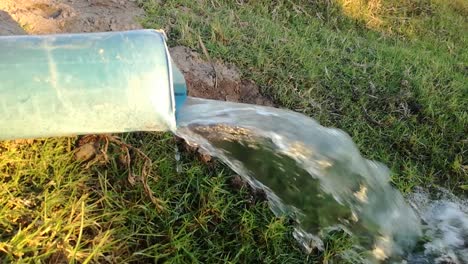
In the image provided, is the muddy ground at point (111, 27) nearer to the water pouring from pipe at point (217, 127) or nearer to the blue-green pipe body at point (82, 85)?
the water pouring from pipe at point (217, 127)

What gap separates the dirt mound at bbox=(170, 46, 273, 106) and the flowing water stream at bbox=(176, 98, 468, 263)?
37 cm

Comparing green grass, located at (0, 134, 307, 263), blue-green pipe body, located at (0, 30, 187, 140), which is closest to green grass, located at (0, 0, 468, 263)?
green grass, located at (0, 134, 307, 263)

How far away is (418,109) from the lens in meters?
3.41

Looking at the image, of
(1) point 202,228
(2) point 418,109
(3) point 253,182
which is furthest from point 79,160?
(2) point 418,109

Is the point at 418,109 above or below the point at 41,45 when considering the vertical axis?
below

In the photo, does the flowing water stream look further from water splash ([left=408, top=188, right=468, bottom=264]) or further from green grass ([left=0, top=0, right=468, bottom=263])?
green grass ([left=0, top=0, right=468, bottom=263])

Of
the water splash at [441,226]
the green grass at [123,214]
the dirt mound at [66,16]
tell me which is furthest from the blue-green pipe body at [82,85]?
the water splash at [441,226]

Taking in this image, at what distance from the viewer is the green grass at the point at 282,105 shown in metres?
1.93

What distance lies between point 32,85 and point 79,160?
1.64 ft

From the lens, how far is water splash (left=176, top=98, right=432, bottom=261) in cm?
243

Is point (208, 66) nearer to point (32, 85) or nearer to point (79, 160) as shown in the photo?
point (79, 160)

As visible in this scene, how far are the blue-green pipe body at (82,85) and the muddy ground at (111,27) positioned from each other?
1115 mm

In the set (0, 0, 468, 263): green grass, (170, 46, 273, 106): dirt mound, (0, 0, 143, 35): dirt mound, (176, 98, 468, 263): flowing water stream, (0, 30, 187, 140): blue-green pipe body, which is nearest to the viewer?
(0, 30, 187, 140): blue-green pipe body

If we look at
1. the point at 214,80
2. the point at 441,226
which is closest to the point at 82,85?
the point at 214,80
